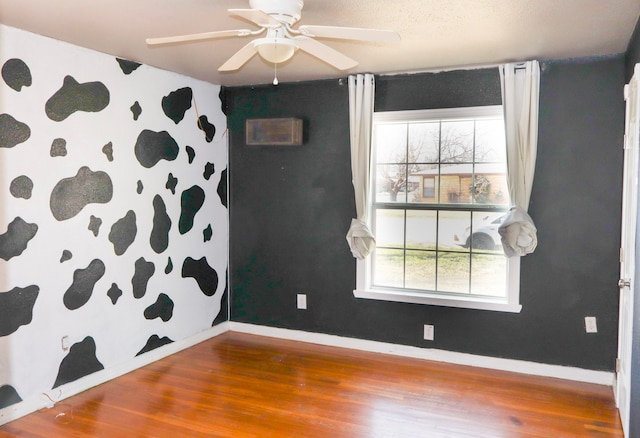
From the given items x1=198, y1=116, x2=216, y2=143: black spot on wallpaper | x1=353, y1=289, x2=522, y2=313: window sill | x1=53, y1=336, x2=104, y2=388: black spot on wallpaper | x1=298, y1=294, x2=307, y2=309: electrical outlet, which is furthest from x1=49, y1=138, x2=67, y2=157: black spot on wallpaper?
x1=353, y1=289, x2=522, y2=313: window sill

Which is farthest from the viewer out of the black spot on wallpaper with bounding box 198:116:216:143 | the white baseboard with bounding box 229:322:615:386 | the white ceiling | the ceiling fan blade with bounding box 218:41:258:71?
the black spot on wallpaper with bounding box 198:116:216:143

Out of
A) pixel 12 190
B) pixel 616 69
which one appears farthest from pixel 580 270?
pixel 12 190

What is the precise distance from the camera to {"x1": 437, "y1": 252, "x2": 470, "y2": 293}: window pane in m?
4.33

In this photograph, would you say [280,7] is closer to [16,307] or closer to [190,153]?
[16,307]

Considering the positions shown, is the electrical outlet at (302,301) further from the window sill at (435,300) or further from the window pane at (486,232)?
the window pane at (486,232)

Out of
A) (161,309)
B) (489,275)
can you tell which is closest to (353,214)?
(489,275)

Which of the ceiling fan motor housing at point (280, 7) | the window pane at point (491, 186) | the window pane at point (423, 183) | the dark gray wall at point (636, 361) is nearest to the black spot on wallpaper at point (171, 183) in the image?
the window pane at point (423, 183)

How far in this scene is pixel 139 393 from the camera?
3682 mm

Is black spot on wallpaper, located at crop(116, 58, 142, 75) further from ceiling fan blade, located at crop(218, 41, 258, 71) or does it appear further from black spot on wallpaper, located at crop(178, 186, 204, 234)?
ceiling fan blade, located at crop(218, 41, 258, 71)

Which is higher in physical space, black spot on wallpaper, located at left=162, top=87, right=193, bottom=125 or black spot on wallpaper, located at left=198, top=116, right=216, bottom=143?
black spot on wallpaper, located at left=162, top=87, right=193, bottom=125

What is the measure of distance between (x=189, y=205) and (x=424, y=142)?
2.18 metres

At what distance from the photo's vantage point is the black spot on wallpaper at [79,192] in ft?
11.5

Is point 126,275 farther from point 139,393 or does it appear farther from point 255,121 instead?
point 255,121

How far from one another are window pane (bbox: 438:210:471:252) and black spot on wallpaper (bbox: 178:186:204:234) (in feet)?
7.23
